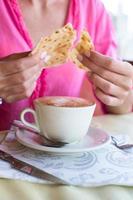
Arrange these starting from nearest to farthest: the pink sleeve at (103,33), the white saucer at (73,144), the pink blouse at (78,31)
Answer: the white saucer at (73,144) → the pink blouse at (78,31) → the pink sleeve at (103,33)

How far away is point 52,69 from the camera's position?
109 cm

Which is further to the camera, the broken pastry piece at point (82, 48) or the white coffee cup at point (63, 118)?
the broken pastry piece at point (82, 48)

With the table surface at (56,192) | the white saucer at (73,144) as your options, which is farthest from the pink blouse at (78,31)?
the table surface at (56,192)

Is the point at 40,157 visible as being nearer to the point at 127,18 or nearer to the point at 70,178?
the point at 70,178

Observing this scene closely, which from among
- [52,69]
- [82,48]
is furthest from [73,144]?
[52,69]

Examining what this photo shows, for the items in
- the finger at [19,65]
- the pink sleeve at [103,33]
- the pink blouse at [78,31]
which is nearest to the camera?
the finger at [19,65]

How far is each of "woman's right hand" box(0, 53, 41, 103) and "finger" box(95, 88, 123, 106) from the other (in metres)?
0.17

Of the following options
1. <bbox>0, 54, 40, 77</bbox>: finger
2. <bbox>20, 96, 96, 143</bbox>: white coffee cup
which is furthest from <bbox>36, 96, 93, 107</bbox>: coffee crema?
<bbox>0, 54, 40, 77</bbox>: finger

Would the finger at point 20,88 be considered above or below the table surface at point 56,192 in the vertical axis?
above

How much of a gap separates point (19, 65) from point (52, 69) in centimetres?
32

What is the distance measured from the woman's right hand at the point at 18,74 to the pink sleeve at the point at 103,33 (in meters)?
0.43

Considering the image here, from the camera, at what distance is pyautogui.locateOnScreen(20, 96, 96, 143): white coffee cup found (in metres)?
0.65

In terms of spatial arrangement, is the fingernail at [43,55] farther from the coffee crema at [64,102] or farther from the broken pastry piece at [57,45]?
the coffee crema at [64,102]

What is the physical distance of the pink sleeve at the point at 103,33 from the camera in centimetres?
119
